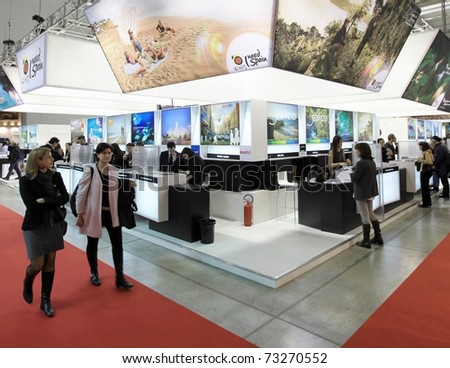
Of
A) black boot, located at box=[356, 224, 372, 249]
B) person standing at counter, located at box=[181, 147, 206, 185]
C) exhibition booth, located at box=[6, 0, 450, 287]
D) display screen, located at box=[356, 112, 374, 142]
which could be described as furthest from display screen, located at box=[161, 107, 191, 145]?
display screen, located at box=[356, 112, 374, 142]

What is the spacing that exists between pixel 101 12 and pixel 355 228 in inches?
220

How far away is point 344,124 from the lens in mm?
9367

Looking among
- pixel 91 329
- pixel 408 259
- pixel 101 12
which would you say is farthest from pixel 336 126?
pixel 91 329

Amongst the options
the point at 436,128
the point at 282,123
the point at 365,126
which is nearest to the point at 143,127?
the point at 282,123

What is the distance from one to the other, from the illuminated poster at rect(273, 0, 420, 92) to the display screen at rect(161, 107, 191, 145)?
9.37 feet

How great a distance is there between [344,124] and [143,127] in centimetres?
536

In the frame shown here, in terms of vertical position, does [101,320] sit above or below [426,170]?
below

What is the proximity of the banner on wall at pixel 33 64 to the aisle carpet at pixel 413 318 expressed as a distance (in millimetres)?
6351

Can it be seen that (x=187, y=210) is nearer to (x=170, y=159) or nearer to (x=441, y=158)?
(x=170, y=159)

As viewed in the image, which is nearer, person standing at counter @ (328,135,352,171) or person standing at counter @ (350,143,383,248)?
person standing at counter @ (350,143,383,248)

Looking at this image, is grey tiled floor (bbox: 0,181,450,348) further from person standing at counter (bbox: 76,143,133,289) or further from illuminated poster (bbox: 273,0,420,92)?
illuminated poster (bbox: 273,0,420,92)

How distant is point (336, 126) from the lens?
891cm

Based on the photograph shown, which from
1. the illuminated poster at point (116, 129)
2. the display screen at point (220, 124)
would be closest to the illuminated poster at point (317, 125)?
the display screen at point (220, 124)

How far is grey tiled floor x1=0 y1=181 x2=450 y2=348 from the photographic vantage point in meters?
2.66
